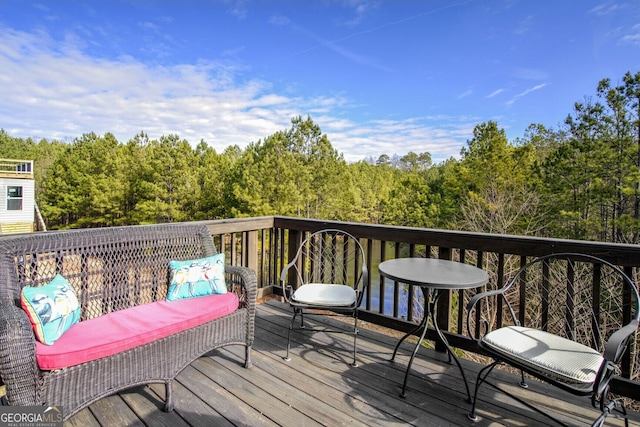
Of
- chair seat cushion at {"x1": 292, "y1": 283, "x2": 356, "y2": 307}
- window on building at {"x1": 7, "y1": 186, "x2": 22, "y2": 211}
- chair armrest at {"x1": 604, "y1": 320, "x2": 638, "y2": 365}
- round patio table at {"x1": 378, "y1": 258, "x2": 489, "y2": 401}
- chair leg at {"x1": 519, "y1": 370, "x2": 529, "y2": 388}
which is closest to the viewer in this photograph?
chair armrest at {"x1": 604, "y1": 320, "x2": 638, "y2": 365}

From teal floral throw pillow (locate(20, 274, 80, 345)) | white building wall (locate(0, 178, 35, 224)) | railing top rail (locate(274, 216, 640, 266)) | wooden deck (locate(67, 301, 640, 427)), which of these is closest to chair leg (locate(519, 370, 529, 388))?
wooden deck (locate(67, 301, 640, 427))

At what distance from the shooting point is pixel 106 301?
2.11 m

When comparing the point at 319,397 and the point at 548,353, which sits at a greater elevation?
the point at 548,353

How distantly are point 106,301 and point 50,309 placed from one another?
529mm

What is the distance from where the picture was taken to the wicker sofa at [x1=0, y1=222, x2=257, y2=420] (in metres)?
1.39

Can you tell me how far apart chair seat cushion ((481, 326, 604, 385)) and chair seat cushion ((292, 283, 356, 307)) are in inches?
37.1

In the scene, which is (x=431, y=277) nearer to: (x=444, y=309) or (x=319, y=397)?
(x=444, y=309)

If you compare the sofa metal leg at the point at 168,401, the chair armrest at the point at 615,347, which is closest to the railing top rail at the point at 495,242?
the chair armrest at the point at 615,347

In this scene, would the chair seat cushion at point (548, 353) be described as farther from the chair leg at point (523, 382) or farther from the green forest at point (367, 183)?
the green forest at point (367, 183)

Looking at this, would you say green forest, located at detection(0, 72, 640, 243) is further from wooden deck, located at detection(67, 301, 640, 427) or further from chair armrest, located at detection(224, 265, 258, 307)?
chair armrest, located at detection(224, 265, 258, 307)

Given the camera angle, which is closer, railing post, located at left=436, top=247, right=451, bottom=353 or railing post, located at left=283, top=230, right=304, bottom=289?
railing post, located at left=436, top=247, right=451, bottom=353

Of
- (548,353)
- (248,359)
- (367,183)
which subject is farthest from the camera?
(367,183)

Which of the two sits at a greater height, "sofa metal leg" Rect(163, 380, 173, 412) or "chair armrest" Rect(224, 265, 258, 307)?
"chair armrest" Rect(224, 265, 258, 307)

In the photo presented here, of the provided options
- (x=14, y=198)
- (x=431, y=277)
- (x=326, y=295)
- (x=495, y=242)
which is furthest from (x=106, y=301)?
(x=14, y=198)
